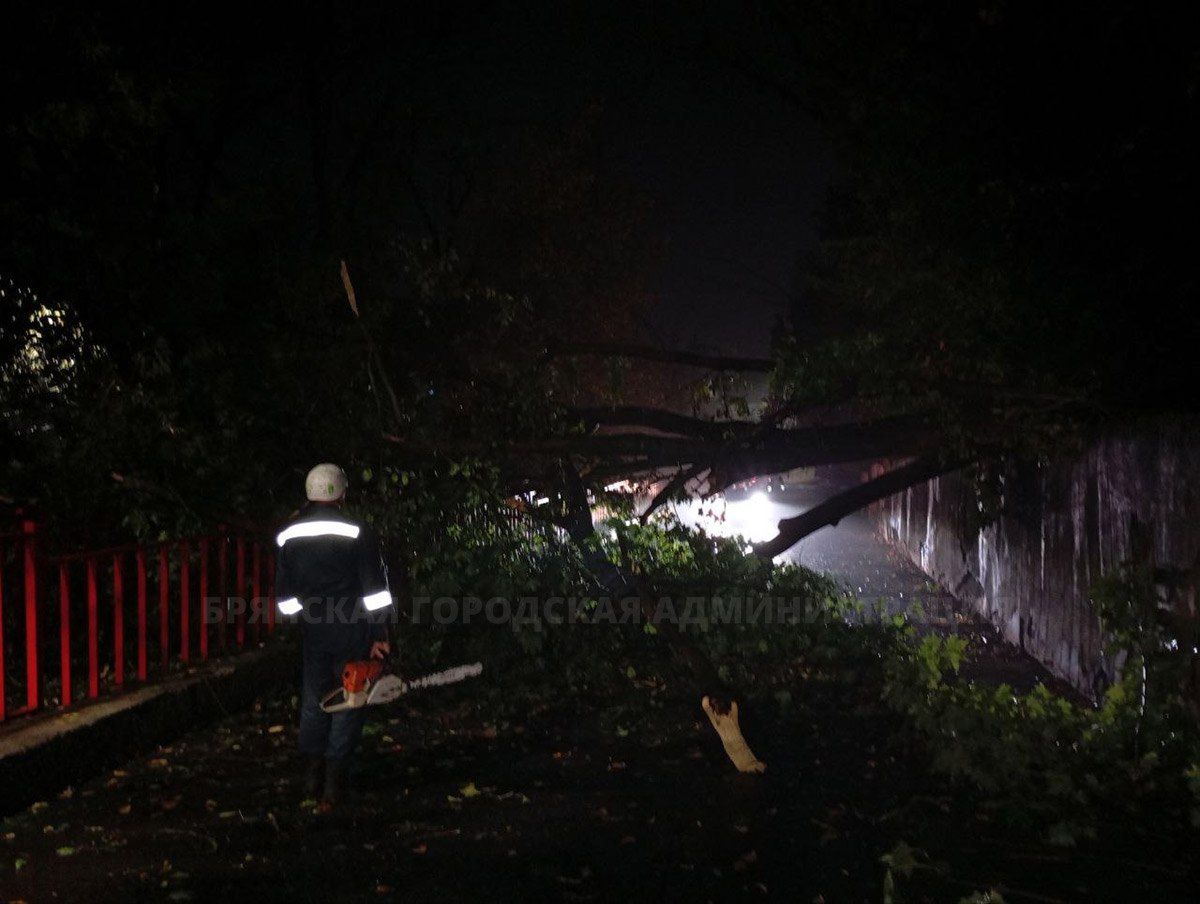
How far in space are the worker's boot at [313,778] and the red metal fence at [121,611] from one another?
1330 mm

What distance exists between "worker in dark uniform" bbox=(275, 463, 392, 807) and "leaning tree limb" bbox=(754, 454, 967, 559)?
510cm

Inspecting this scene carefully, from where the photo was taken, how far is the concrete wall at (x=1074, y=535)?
673cm

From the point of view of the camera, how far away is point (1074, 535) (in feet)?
29.9

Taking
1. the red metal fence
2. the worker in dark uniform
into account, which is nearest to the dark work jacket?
the worker in dark uniform

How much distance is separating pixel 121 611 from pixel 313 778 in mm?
1582

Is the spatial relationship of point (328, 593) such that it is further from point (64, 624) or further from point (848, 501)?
point (848, 501)

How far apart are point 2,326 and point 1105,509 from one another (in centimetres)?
812

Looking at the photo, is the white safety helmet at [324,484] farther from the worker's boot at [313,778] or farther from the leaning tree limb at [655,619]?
the leaning tree limb at [655,619]

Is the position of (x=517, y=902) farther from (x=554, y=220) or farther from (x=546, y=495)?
(x=554, y=220)

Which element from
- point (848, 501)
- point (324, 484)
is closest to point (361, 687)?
point (324, 484)

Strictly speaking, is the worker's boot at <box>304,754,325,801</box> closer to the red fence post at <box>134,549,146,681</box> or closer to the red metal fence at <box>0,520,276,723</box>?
the red metal fence at <box>0,520,276,723</box>

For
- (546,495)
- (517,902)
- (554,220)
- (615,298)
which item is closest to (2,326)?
(546,495)

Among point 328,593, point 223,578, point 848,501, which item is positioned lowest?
point 223,578

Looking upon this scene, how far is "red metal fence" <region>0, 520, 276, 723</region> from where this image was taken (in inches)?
209
